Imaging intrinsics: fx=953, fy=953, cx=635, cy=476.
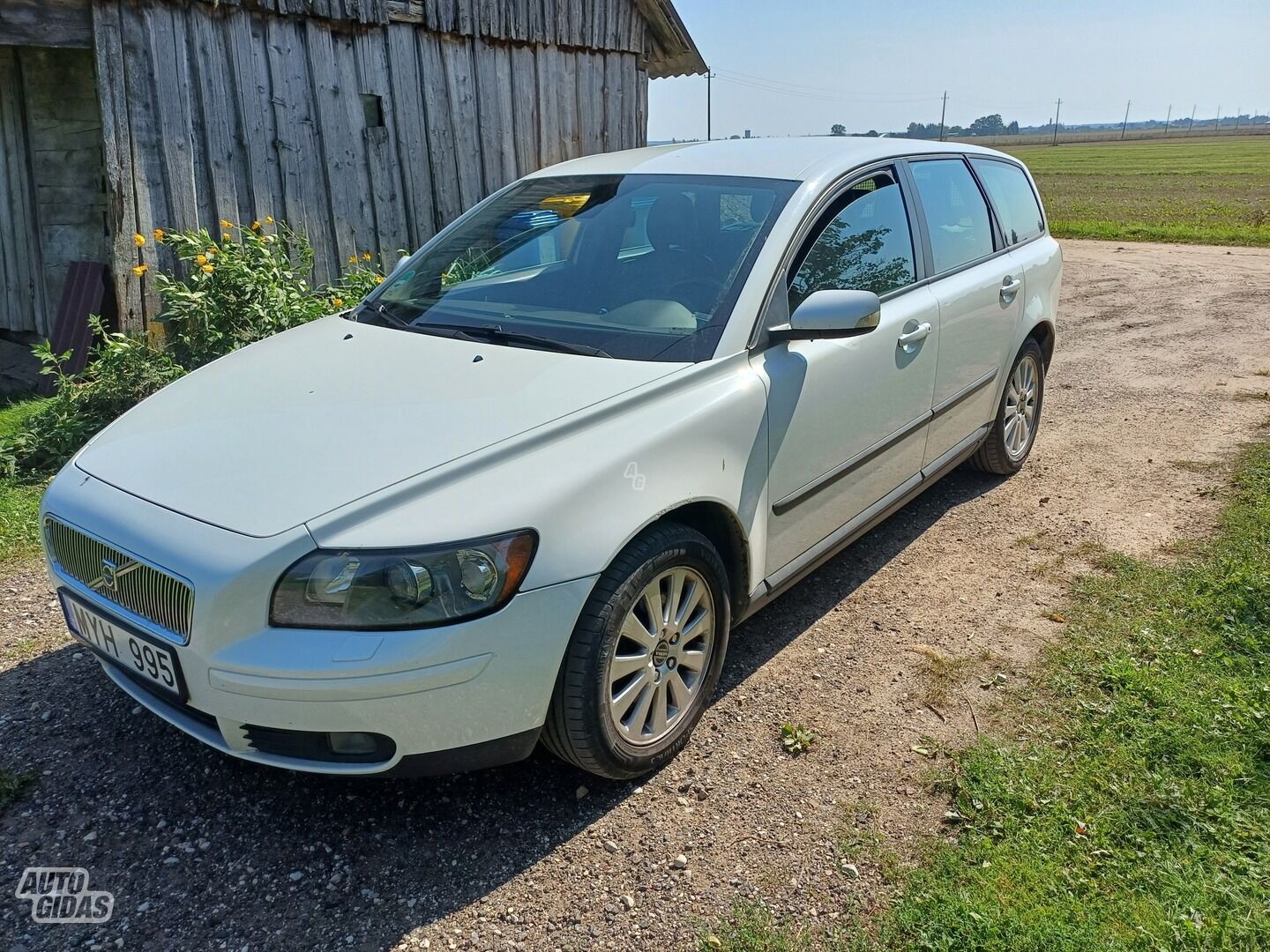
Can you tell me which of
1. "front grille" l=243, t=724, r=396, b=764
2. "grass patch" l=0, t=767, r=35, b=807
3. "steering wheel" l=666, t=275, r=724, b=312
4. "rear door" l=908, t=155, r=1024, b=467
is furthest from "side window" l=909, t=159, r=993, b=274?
"grass patch" l=0, t=767, r=35, b=807

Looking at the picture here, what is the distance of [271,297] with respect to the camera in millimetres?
6227

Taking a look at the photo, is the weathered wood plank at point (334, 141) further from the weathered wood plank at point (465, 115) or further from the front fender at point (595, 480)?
the front fender at point (595, 480)

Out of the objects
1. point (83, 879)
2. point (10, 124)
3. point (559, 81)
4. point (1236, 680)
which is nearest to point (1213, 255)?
point (559, 81)

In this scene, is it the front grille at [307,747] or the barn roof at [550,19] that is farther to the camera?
the barn roof at [550,19]

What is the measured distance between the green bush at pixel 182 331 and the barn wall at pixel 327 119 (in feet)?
0.90

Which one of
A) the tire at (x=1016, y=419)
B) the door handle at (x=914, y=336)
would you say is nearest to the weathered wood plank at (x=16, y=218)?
the door handle at (x=914, y=336)

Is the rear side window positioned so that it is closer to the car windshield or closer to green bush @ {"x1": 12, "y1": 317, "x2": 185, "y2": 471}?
the car windshield

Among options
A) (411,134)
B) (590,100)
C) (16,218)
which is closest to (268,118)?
(411,134)

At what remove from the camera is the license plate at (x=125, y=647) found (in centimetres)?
244

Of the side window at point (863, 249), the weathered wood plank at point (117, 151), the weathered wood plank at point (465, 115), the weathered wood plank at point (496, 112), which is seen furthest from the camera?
the weathered wood plank at point (496, 112)

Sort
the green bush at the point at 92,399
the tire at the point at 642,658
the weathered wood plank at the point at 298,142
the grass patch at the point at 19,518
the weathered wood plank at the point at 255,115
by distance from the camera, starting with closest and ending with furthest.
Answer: the tire at the point at 642,658, the grass patch at the point at 19,518, the green bush at the point at 92,399, the weathered wood plank at the point at 255,115, the weathered wood plank at the point at 298,142

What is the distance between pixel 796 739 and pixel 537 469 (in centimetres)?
137

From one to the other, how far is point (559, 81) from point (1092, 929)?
27.4ft

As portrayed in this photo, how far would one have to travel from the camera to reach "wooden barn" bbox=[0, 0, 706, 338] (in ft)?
20.3
